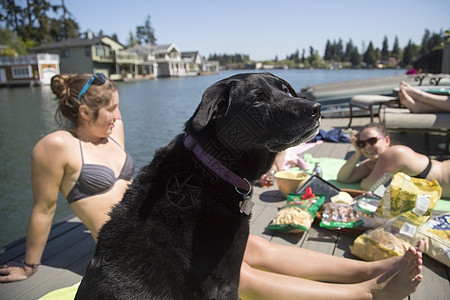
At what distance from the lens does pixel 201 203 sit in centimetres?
140

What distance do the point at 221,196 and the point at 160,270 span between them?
418mm

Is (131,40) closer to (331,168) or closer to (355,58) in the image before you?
(355,58)

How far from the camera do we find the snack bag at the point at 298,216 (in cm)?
267

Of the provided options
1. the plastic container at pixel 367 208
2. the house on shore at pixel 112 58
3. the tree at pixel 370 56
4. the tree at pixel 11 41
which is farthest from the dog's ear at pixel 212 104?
the tree at pixel 370 56

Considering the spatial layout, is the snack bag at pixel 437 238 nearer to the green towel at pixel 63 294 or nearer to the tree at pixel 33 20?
the green towel at pixel 63 294

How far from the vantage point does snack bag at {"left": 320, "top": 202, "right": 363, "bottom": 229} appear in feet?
8.74

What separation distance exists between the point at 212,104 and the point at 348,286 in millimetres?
1334

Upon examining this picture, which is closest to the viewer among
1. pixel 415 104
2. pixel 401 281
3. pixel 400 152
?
pixel 401 281

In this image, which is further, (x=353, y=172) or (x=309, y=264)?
(x=353, y=172)

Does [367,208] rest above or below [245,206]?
below

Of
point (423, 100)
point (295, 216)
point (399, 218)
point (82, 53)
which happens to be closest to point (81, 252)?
point (295, 216)

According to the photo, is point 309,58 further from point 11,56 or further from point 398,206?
point 398,206

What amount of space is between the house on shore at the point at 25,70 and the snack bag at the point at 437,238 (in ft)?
145

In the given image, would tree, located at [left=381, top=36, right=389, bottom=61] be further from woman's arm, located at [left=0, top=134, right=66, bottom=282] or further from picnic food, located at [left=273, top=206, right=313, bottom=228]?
woman's arm, located at [left=0, top=134, right=66, bottom=282]
